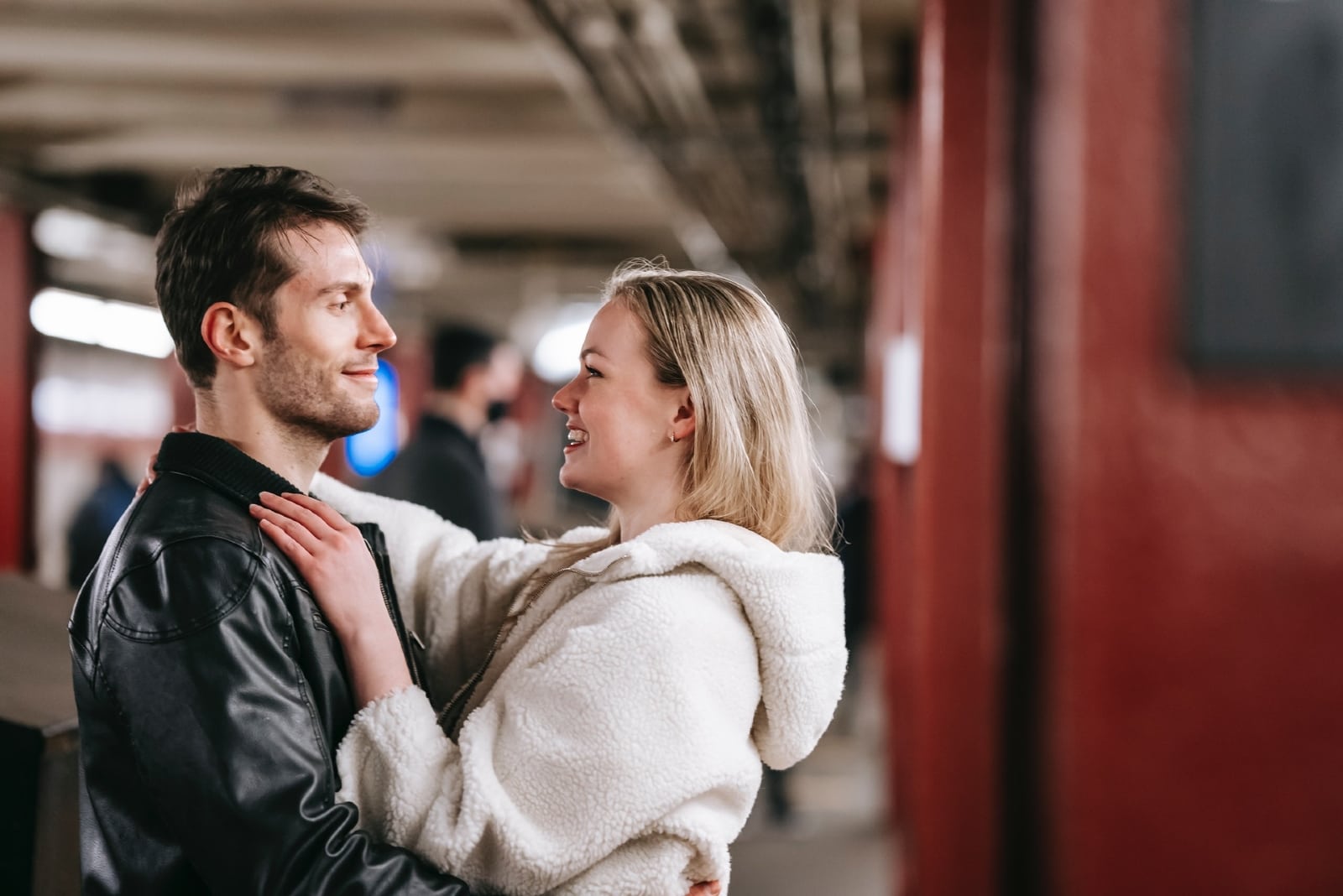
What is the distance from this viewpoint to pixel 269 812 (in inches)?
50.7

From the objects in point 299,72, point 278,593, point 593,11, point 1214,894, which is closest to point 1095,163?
point 1214,894

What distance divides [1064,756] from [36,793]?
1372mm

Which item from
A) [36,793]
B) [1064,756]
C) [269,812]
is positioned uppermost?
[1064,756]

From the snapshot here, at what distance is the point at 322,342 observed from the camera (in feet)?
4.96

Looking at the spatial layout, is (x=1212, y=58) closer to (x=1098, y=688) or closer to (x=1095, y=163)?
(x=1095, y=163)

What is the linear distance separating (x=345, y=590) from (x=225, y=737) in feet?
0.79

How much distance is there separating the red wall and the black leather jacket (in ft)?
2.53

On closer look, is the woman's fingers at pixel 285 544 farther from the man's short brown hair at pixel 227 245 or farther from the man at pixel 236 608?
the man's short brown hair at pixel 227 245

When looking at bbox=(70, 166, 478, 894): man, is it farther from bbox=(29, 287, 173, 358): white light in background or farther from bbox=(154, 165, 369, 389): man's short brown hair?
bbox=(29, 287, 173, 358): white light in background

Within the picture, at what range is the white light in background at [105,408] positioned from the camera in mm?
12195

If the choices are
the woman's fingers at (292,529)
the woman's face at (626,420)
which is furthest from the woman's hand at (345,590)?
the woman's face at (626,420)

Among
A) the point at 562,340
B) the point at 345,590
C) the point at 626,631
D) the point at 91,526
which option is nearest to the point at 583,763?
the point at 626,631

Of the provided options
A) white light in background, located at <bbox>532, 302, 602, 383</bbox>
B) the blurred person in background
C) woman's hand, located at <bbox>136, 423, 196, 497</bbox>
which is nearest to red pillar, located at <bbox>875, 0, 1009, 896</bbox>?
woman's hand, located at <bbox>136, 423, 196, 497</bbox>

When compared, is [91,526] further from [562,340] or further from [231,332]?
[231,332]
